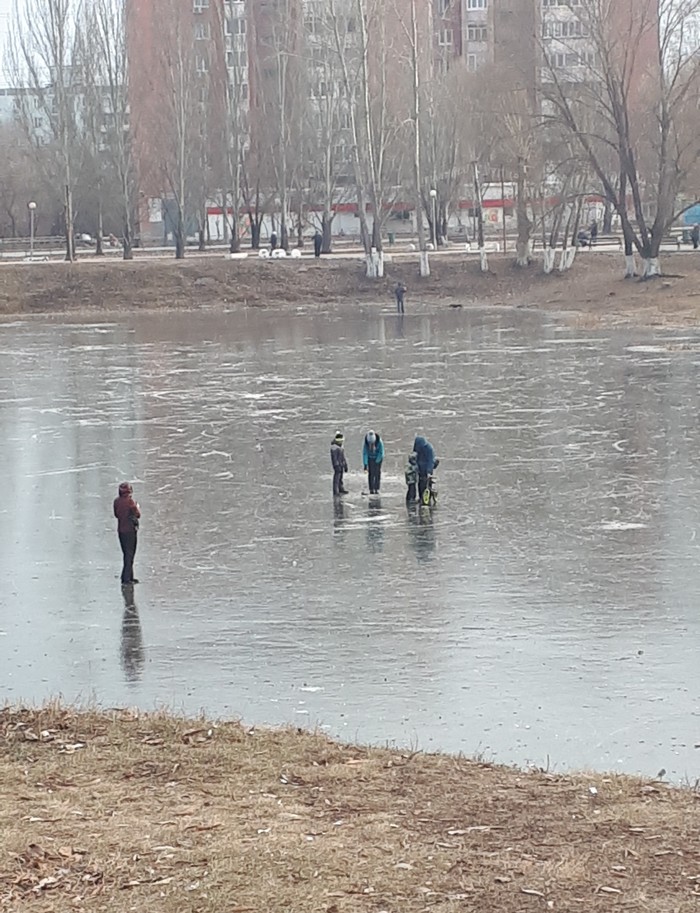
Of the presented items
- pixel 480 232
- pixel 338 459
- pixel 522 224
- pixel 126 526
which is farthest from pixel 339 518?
pixel 480 232

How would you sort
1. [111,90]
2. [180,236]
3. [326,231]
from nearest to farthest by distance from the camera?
[180,236] → [111,90] → [326,231]

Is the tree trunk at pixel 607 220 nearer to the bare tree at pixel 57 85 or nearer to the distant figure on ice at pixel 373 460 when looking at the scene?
the bare tree at pixel 57 85

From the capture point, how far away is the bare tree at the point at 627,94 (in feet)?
180

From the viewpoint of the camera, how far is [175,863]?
263 inches

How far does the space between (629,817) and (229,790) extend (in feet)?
7.87

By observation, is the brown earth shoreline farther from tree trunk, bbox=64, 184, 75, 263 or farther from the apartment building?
the apartment building

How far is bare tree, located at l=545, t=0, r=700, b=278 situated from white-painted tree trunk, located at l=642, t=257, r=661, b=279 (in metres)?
0.03

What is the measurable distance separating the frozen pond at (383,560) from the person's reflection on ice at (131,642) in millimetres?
40

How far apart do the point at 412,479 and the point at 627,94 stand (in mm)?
41920

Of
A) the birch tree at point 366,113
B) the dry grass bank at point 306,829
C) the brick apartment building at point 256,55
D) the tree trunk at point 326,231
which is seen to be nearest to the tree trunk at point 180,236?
the brick apartment building at point 256,55

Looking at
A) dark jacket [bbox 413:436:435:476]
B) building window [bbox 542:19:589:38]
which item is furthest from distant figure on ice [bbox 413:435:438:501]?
building window [bbox 542:19:589:38]

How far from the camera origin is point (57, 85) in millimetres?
69812

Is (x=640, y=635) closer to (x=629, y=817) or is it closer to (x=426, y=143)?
(x=629, y=817)

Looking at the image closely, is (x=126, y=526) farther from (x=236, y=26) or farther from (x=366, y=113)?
(x=236, y=26)
